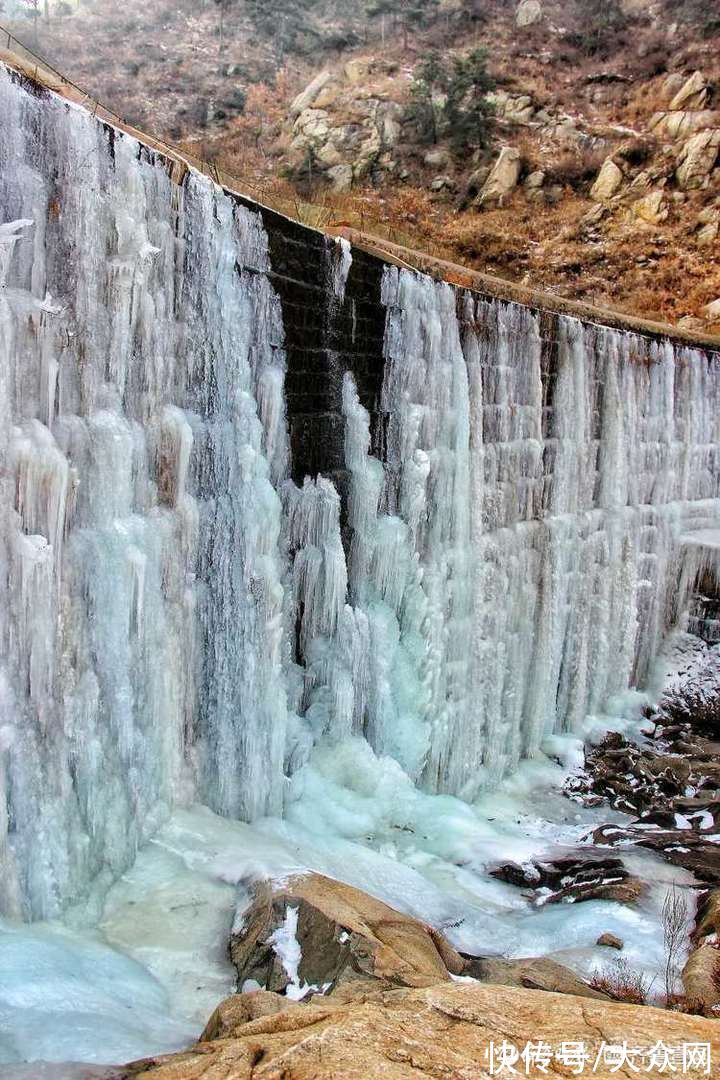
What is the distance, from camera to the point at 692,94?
2580 centimetres

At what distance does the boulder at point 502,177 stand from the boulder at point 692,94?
5.48 meters

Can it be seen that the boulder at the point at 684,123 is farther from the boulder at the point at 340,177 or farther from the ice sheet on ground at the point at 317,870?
the ice sheet on ground at the point at 317,870

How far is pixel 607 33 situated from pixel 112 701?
113ft

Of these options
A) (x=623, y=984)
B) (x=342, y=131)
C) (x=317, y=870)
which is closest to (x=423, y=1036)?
(x=623, y=984)

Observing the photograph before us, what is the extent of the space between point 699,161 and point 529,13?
14101 millimetres

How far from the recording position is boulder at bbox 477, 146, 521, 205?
25.1m

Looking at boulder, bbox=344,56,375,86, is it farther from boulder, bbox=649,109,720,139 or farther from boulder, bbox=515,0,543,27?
→ boulder, bbox=649,109,720,139

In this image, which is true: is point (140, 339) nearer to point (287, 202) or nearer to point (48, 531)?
point (48, 531)

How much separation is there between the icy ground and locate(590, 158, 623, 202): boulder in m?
20.1

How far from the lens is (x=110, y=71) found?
101 feet

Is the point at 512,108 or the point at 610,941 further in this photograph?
the point at 512,108

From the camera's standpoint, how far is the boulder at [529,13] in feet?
107

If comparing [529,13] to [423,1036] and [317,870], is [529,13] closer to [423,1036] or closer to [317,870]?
[317,870]

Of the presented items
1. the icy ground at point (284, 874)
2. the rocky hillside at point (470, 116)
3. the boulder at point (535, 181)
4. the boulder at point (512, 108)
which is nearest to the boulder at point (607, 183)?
the rocky hillside at point (470, 116)
